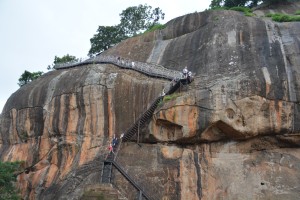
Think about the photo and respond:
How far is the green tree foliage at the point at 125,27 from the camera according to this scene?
47781 mm

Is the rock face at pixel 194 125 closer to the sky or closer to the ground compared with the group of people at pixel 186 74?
closer to the ground

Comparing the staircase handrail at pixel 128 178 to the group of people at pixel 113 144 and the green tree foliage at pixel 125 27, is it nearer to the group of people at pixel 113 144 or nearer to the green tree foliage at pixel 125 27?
the group of people at pixel 113 144

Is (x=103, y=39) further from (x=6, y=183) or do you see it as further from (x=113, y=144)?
(x=6, y=183)

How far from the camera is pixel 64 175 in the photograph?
22.3 m

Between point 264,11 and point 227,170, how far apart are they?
18.3m

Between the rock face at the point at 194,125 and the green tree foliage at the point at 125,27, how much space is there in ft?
72.2

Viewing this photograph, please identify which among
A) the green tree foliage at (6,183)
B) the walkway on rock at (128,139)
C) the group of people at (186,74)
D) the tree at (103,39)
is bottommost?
the green tree foliage at (6,183)

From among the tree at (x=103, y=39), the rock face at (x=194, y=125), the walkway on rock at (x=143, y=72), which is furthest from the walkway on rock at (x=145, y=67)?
the tree at (x=103, y=39)

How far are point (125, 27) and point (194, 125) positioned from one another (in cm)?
3052

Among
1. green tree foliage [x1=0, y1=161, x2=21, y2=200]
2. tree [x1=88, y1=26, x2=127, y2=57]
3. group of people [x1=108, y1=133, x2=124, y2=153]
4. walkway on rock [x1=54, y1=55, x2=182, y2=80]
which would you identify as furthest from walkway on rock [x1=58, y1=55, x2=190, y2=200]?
tree [x1=88, y1=26, x2=127, y2=57]

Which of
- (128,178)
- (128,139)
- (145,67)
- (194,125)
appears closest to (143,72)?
(145,67)

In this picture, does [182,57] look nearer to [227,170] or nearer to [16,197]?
[227,170]

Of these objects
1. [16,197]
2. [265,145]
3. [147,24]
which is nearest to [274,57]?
[265,145]

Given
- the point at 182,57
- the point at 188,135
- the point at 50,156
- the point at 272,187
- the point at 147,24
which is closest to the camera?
the point at 272,187
